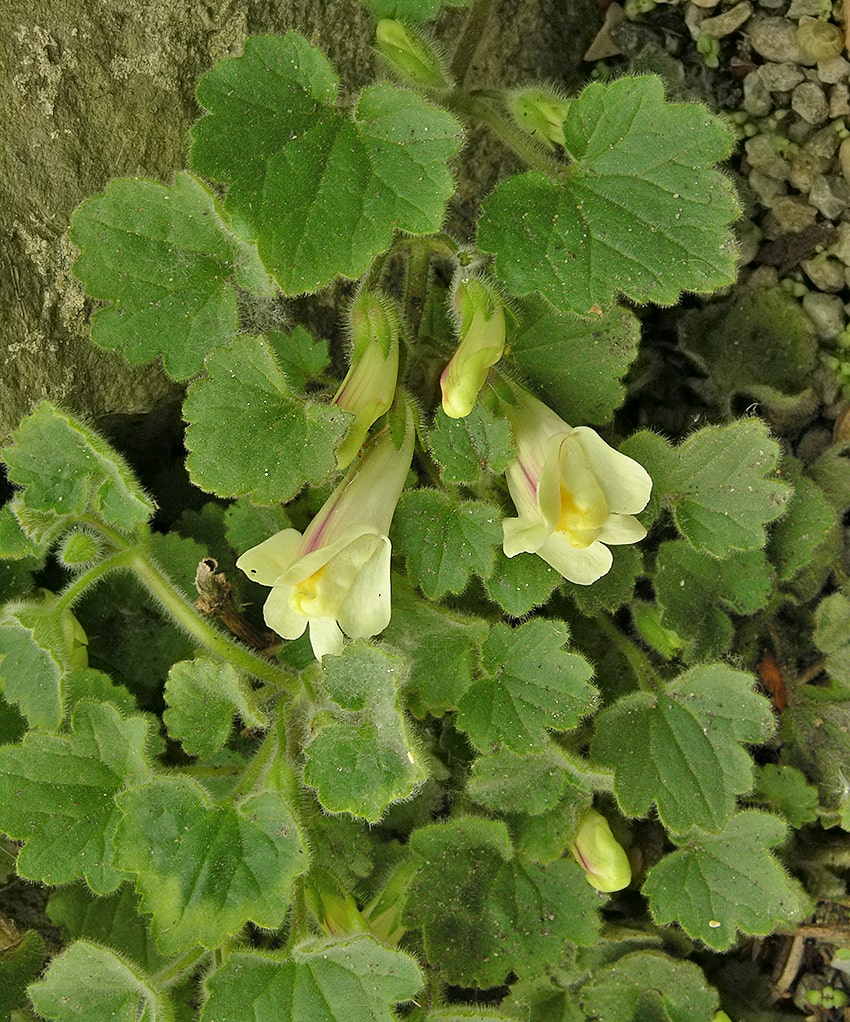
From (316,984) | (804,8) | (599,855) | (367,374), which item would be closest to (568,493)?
(367,374)

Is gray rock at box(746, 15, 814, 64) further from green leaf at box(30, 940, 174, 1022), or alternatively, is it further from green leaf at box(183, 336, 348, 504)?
green leaf at box(30, 940, 174, 1022)

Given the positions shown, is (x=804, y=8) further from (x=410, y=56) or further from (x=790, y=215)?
(x=410, y=56)

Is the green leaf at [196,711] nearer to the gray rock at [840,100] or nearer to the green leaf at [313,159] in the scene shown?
the green leaf at [313,159]

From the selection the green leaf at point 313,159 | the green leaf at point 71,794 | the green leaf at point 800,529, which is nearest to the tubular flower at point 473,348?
the green leaf at point 313,159

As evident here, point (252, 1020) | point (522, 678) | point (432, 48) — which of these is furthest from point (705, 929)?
point (432, 48)

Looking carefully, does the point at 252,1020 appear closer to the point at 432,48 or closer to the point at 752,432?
the point at 752,432
